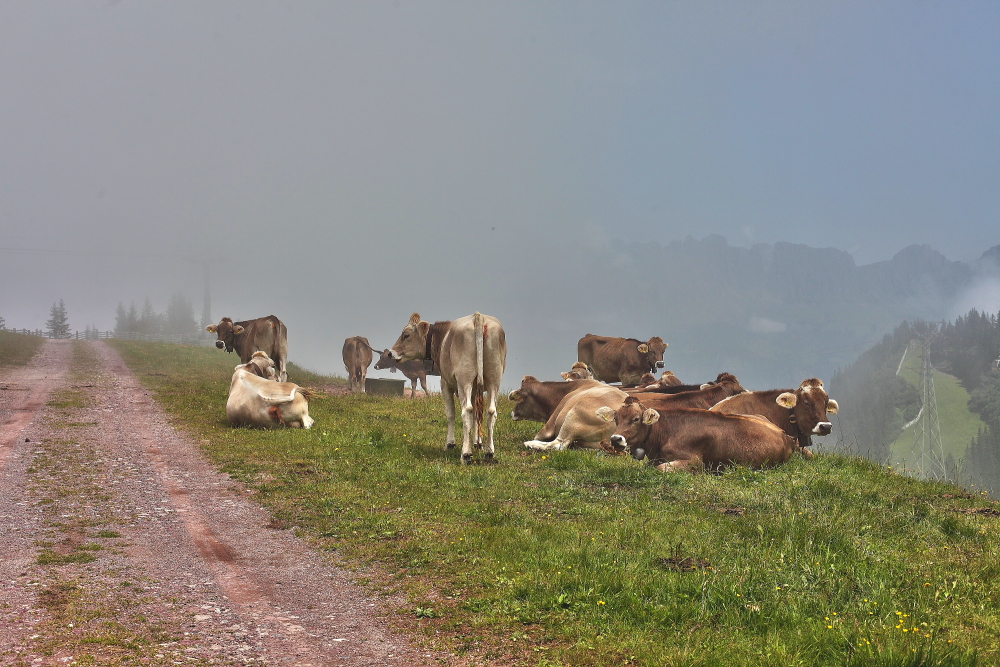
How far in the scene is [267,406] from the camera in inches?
680

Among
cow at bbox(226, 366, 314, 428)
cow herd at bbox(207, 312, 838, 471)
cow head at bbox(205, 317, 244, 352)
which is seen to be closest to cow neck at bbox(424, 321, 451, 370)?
cow herd at bbox(207, 312, 838, 471)

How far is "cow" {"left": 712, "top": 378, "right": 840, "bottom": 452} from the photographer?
16.2 m

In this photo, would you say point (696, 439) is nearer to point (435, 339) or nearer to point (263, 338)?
point (435, 339)

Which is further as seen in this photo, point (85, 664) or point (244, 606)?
point (244, 606)

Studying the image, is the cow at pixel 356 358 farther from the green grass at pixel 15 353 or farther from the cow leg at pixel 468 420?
the cow leg at pixel 468 420

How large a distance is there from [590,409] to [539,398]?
4.14m

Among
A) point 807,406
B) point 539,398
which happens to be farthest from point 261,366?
point 807,406

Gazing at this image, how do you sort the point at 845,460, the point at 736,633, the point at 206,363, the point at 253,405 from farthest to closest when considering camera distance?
the point at 206,363 < the point at 253,405 < the point at 845,460 < the point at 736,633

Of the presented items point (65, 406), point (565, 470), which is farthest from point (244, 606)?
point (65, 406)

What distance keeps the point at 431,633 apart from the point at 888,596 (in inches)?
153

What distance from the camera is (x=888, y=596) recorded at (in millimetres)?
6586

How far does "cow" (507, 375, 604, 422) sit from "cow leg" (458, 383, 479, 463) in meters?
5.38

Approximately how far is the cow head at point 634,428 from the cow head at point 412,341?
4.80 metres

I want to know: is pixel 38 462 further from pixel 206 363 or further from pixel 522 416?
pixel 206 363
